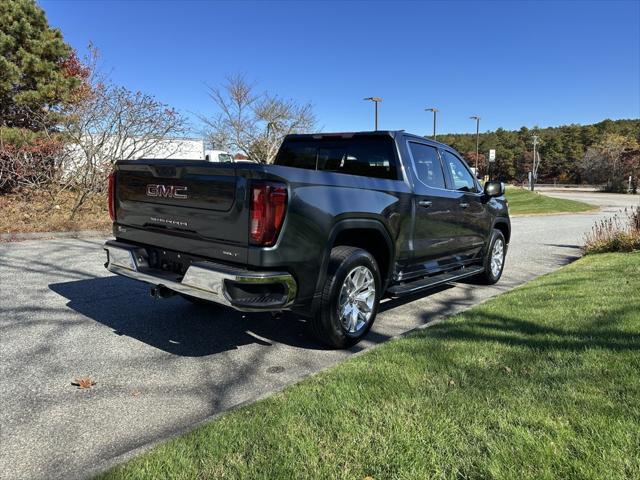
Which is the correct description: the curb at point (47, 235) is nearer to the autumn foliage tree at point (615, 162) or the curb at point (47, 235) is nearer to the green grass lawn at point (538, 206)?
the green grass lawn at point (538, 206)

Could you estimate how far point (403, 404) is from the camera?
297 cm

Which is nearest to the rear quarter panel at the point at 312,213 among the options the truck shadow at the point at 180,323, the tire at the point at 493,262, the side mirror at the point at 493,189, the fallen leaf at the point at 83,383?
the truck shadow at the point at 180,323

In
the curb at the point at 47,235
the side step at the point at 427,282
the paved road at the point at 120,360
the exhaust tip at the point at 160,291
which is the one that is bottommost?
the paved road at the point at 120,360

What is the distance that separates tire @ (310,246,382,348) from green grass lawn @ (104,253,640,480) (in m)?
0.41

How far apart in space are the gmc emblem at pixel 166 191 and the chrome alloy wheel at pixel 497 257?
197 inches

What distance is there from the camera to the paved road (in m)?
2.86

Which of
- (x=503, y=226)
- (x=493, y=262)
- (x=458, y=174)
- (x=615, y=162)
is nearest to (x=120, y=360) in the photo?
(x=458, y=174)

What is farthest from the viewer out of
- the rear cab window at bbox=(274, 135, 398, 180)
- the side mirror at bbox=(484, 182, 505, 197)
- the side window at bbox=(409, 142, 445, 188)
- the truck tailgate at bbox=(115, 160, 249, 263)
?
the side mirror at bbox=(484, 182, 505, 197)

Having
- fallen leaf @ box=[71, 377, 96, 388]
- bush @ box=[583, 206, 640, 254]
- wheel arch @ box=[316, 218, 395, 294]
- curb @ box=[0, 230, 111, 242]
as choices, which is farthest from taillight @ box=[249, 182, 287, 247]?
curb @ box=[0, 230, 111, 242]

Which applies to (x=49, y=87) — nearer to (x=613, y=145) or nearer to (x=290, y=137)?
(x=290, y=137)

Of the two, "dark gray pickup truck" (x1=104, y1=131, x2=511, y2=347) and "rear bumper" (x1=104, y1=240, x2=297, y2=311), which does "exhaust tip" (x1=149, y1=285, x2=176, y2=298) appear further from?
"rear bumper" (x1=104, y1=240, x2=297, y2=311)

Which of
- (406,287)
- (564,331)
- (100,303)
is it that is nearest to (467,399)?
(564,331)

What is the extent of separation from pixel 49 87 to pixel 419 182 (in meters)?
14.5

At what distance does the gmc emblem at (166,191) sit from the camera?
3910 millimetres
